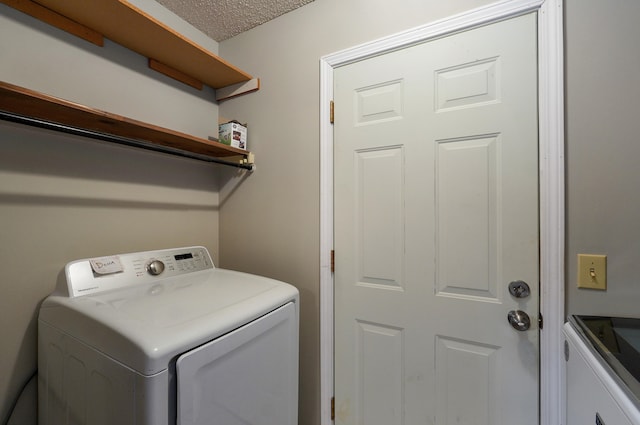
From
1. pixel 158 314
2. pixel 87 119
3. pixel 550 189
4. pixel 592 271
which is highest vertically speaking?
pixel 87 119

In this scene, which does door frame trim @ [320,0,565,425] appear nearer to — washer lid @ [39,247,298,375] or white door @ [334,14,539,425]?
white door @ [334,14,539,425]

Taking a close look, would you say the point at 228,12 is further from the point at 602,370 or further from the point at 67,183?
the point at 602,370

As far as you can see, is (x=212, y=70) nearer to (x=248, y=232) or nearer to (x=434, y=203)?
(x=248, y=232)

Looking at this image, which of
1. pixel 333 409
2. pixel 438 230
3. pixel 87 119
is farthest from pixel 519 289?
pixel 87 119

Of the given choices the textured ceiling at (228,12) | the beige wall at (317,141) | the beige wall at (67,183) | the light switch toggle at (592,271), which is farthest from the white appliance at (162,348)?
the textured ceiling at (228,12)

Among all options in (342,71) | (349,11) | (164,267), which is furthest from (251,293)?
(349,11)

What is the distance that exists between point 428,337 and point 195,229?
4.89 ft

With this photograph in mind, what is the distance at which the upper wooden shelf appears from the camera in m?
1.08

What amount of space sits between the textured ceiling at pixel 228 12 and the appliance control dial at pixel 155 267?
145 cm

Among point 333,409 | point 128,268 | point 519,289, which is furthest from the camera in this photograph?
point 333,409

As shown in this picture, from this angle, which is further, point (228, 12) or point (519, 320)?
point (228, 12)

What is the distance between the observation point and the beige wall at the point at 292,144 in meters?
1.42

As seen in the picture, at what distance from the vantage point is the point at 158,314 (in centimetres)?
Answer: 82

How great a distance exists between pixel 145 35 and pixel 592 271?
2158mm
